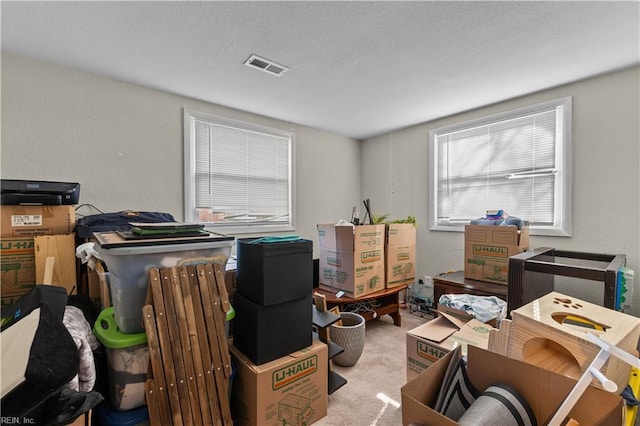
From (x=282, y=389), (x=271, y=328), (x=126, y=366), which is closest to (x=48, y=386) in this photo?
(x=126, y=366)

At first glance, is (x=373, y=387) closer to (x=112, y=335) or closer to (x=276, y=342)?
(x=276, y=342)

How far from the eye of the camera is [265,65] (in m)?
2.15

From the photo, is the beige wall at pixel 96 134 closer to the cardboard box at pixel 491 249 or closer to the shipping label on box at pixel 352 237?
the shipping label on box at pixel 352 237

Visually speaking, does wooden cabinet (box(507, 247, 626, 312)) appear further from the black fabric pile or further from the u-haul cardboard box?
the black fabric pile

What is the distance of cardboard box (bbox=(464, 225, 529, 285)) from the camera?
235 centimetres

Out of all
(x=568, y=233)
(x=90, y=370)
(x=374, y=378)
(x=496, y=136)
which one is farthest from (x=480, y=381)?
(x=496, y=136)

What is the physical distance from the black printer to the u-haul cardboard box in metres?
2.07

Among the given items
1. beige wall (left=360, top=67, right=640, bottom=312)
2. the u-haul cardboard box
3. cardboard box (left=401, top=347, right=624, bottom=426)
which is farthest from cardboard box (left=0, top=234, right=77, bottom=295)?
beige wall (left=360, top=67, right=640, bottom=312)

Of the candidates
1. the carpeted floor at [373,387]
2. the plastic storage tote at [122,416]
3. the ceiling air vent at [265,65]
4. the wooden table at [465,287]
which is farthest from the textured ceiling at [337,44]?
the carpeted floor at [373,387]

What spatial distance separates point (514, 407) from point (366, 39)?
203 cm

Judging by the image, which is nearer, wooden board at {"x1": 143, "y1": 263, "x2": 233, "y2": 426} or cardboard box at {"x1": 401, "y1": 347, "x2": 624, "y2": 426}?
cardboard box at {"x1": 401, "y1": 347, "x2": 624, "y2": 426}

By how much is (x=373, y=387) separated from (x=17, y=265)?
247 cm

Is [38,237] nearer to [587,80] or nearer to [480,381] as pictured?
[480,381]

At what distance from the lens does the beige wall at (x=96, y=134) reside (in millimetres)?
1994
